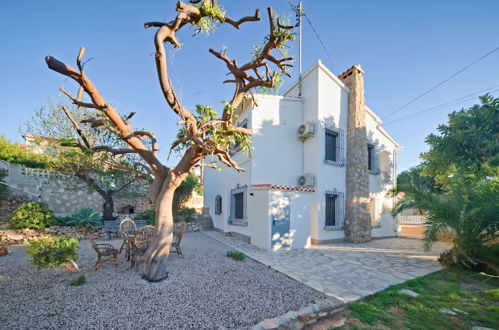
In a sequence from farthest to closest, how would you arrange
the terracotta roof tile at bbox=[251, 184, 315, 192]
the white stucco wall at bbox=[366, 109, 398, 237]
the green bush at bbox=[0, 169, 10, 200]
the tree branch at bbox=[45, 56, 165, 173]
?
the white stucco wall at bbox=[366, 109, 398, 237] < the green bush at bbox=[0, 169, 10, 200] < the terracotta roof tile at bbox=[251, 184, 315, 192] < the tree branch at bbox=[45, 56, 165, 173]

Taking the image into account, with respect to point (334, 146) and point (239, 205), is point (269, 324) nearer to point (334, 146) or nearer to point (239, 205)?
point (239, 205)

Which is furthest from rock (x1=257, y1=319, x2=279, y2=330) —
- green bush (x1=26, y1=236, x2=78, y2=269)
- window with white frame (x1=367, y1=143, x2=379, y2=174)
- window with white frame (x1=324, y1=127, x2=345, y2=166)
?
window with white frame (x1=367, y1=143, x2=379, y2=174)

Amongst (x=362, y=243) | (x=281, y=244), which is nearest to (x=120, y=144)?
(x=281, y=244)

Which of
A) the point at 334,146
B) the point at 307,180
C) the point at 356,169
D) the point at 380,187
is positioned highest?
the point at 334,146

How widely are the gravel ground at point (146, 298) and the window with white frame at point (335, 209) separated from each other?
5786mm

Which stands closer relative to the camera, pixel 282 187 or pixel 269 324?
pixel 269 324

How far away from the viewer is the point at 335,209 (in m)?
10.8

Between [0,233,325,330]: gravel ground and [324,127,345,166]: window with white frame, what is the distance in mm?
7017

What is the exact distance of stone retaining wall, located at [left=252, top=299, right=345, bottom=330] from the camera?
3.18 m

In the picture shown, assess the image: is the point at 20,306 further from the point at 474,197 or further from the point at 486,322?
the point at 474,197

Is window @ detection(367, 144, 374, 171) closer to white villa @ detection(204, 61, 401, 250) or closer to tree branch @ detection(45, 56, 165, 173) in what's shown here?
white villa @ detection(204, 61, 401, 250)

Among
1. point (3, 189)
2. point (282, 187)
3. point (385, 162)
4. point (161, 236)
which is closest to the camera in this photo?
point (161, 236)

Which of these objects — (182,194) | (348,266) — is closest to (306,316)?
(348,266)

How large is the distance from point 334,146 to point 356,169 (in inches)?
61.8
